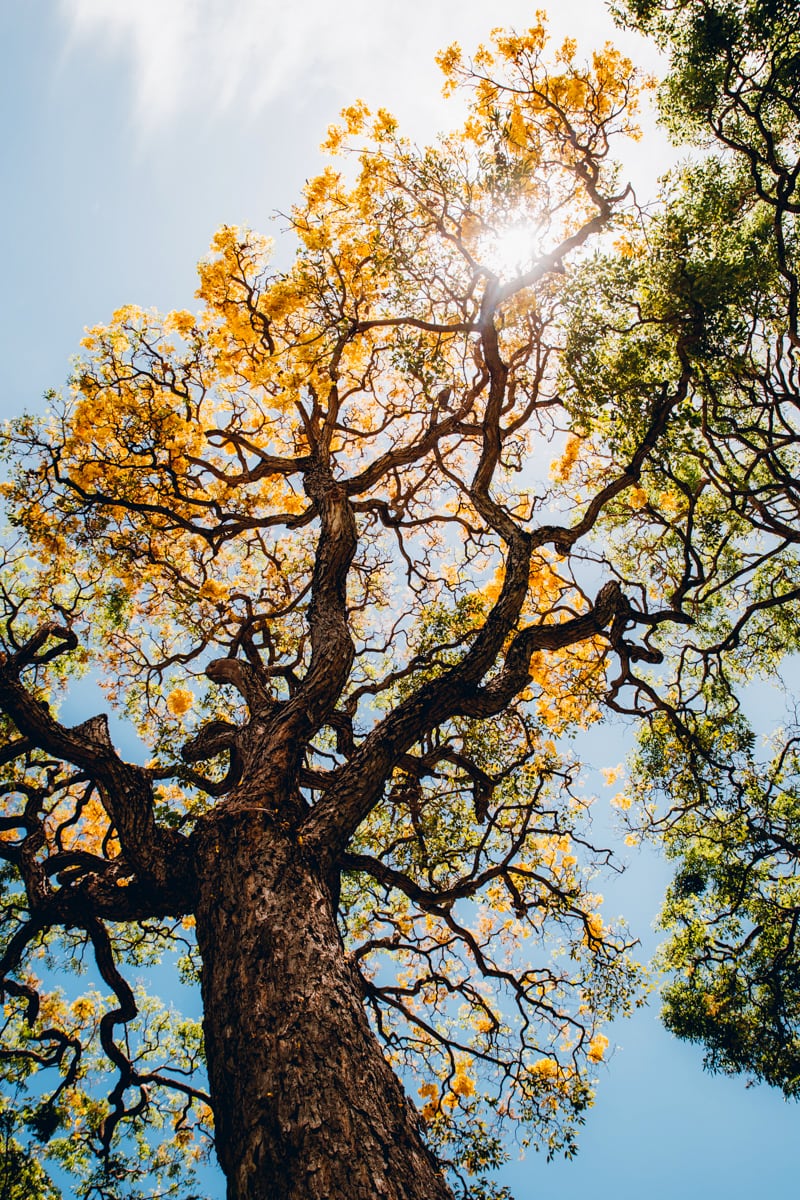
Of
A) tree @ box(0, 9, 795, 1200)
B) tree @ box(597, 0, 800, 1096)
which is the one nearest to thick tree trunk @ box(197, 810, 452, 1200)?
tree @ box(0, 9, 795, 1200)

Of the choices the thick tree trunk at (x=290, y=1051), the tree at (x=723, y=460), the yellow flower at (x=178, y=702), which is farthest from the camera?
the yellow flower at (x=178, y=702)

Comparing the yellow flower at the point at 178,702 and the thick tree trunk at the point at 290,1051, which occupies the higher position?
the yellow flower at the point at 178,702

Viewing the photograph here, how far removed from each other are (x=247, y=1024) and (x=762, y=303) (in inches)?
302

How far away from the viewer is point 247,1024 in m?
3.00

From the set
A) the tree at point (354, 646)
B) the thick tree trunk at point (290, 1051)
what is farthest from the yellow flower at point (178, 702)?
the thick tree trunk at point (290, 1051)

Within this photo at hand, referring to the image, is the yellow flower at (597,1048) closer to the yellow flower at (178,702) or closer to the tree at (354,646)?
the tree at (354,646)

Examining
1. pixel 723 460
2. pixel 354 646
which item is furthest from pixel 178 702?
pixel 723 460

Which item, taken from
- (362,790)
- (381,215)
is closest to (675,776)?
(362,790)

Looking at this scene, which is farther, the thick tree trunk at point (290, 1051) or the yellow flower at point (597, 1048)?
the yellow flower at point (597, 1048)

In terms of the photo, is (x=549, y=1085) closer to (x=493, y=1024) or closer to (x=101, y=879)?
(x=493, y=1024)

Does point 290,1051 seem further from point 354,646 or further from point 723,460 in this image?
point 723,460

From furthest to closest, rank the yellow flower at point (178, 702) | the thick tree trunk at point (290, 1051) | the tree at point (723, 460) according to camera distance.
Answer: the yellow flower at point (178, 702) → the tree at point (723, 460) → the thick tree trunk at point (290, 1051)

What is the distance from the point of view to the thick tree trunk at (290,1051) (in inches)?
92.5

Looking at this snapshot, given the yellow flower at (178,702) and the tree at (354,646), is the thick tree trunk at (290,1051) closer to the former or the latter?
the tree at (354,646)
